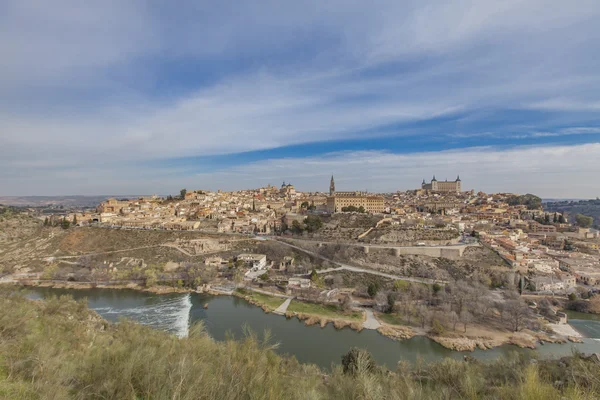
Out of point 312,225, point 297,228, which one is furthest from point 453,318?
point 297,228

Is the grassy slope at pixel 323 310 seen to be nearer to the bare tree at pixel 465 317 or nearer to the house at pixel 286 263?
the bare tree at pixel 465 317

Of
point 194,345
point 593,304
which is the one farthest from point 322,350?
point 593,304

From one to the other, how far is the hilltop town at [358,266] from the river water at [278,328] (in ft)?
1.89

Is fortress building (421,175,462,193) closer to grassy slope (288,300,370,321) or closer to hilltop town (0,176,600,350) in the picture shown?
hilltop town (0,176,600,350)

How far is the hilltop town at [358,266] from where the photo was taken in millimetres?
13633

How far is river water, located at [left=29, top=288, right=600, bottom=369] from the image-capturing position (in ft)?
36.2

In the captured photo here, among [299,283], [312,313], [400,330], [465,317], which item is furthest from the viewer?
[299,283]

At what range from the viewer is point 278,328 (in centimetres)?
1305

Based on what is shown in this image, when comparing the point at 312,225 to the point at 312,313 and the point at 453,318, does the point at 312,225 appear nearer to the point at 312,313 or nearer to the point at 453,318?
the point at 312,313

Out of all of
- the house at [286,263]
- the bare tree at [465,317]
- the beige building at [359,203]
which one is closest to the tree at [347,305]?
the bare tree at [465,317]

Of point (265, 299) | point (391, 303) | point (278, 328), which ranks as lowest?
point (278, 328)

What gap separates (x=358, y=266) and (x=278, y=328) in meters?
8.70

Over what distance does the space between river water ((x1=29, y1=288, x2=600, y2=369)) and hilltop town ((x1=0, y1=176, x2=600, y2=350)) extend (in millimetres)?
577

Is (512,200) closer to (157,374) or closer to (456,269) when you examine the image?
(456,269)
